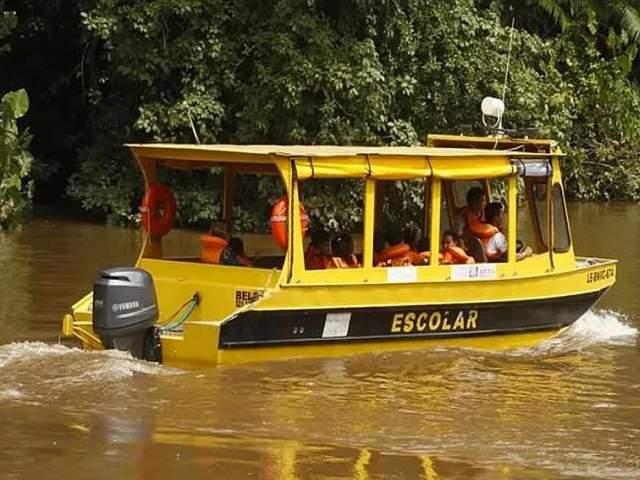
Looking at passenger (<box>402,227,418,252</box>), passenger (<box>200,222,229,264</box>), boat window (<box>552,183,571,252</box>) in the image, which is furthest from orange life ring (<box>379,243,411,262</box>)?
boat window (<box>552,183,571,252</box>)

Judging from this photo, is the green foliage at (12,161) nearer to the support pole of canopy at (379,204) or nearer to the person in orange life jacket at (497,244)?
the support pole of canopy at (379,204)

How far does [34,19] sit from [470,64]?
8.06 m

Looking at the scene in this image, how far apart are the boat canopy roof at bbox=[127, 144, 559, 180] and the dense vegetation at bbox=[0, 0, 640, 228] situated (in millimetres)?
7595

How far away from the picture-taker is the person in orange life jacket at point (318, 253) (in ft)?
37.4

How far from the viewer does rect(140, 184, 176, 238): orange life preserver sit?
39.1 ft

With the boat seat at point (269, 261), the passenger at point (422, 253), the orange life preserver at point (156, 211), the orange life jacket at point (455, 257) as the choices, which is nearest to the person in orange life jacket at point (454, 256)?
the orange life jacket at point (455, 257)

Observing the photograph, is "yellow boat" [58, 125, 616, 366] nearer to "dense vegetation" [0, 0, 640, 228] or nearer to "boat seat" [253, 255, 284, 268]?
"boat seat" [253, 255, 284, 268]

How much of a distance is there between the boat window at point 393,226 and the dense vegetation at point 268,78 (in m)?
5.34

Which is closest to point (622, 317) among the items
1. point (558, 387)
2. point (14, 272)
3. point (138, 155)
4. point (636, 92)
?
point (558, 387)

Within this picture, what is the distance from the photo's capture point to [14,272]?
53.7 feet

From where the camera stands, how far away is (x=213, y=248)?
37.7ft

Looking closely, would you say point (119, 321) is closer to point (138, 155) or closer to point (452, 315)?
point (138, 155)

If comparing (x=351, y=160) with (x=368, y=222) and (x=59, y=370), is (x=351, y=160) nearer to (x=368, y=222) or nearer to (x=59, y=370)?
(x=368, y=222)

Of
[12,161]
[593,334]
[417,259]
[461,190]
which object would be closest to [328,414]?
[417,259]
